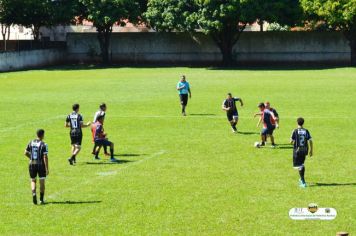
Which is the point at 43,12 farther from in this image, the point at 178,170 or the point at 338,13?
the point at 178,170

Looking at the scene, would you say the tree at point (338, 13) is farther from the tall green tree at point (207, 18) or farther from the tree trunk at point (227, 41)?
the tree trunk at point (227, 41)

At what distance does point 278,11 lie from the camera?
2872 inches

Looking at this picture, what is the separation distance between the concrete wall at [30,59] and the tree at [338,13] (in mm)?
27606

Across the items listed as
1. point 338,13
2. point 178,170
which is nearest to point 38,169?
point 178,170

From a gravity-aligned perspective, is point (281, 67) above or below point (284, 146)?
above

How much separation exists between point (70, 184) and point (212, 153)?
6.73 metres

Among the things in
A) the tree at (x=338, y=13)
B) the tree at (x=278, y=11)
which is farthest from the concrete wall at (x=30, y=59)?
the tree at (x=338, y=13)

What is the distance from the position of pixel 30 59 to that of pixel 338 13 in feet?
102

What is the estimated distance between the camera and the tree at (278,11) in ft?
236

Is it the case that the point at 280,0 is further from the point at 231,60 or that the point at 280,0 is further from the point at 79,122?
the point at 79,122

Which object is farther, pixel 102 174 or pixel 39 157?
pixel 102 174

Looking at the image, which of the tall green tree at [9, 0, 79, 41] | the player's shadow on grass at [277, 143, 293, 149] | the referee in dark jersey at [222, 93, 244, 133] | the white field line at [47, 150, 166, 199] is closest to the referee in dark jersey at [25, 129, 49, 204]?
the white field line at [47, 150, 166, 199]

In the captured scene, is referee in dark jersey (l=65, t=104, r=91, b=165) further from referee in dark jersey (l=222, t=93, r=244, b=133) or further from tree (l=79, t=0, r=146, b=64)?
tree (l=79, t=0, r=146, b=64)

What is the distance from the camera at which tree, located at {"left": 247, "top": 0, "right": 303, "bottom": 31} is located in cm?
7181
